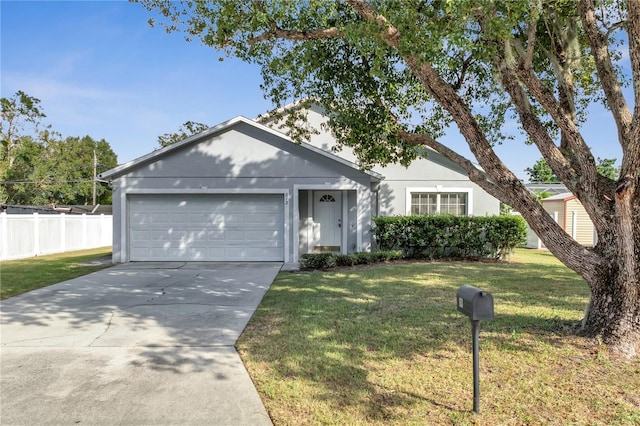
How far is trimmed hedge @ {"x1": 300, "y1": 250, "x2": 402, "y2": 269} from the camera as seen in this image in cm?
1102

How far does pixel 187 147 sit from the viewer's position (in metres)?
12.8

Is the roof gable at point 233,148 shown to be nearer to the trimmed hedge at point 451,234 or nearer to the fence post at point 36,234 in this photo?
the trimmed hedge at point 451,234

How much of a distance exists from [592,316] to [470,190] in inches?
410

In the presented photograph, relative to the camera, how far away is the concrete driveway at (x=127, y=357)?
3168mm

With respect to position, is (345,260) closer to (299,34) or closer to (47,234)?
(299,34)

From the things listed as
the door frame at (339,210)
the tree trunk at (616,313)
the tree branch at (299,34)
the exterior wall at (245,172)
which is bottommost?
the tree trunk at (616,313)

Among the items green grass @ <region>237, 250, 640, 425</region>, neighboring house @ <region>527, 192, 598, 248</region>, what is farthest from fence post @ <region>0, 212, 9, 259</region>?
neighboring house @ <region>527, 192, 598, 248</region>

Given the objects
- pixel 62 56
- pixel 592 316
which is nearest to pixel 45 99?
pixel 62 56

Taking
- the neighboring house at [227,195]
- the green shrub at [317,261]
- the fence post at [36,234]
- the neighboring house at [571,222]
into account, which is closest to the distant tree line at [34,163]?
the fence post at [36,234]

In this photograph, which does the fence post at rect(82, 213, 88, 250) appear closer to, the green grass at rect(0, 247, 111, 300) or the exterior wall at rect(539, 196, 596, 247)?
the green grass at rect(0, 247, 111, 300)

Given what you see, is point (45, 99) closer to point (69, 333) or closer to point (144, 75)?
point (144, 75)

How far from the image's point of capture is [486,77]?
727 cm

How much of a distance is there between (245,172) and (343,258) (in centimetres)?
441

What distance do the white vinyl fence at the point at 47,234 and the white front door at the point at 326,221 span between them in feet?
37.0
